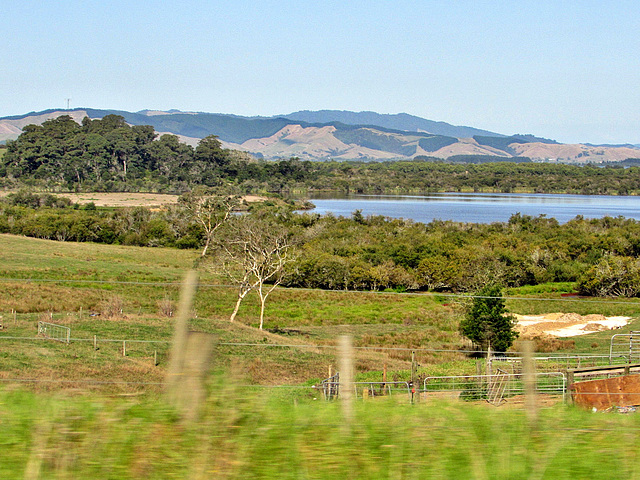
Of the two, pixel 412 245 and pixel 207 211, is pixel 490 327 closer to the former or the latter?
pixel 412 245

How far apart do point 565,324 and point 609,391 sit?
23371 mm

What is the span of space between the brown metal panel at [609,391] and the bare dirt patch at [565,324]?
765 inches

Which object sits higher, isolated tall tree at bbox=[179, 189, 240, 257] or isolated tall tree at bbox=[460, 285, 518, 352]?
isolated tall tree at bbox=[179, 189, 240, 257]

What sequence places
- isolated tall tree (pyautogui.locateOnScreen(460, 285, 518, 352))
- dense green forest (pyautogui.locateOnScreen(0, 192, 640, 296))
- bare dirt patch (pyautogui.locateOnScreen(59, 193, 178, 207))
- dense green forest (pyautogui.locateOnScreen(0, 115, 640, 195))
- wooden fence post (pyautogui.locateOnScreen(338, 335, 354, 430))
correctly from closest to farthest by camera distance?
wooden fence post (pyautogui.locateOnScreen(338, 335, 354, 430)), isolated tall tree (pyautogui.locateOnScreen(460, 285, 518, 352)), dense green forest (pyautogui.locateOnScreen(0, 192, 640, 296)), bare dirt patch (pyautogui.locateOnScreen(59, 193, 178, 207)), dense green forest (pyautogui.locateOnScreen(0, 115, 640, 195))

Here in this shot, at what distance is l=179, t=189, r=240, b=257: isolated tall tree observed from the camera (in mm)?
57594

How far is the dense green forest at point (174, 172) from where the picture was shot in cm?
11669

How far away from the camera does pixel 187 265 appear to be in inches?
1836

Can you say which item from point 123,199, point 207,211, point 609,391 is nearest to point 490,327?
point 609,391

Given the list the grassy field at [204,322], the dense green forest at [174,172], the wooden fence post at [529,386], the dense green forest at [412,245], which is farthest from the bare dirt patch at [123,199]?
the wooden fence post at [529,386]

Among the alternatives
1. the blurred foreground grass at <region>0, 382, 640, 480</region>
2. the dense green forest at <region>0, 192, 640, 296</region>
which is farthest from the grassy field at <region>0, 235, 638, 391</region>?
the dense green forest at <region>0, 192, 640, 296</region>

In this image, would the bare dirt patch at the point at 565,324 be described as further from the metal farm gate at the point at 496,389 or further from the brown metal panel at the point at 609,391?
the brown metal panel at the point at 609,391

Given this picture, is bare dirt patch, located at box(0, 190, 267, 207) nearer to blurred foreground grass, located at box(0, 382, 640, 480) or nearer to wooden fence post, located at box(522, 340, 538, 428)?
blurred foreground grass, located at box(0, 382, 640, 480)

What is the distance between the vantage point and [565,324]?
1141 inches

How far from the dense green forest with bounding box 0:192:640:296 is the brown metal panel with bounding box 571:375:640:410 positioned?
22.4 metres
